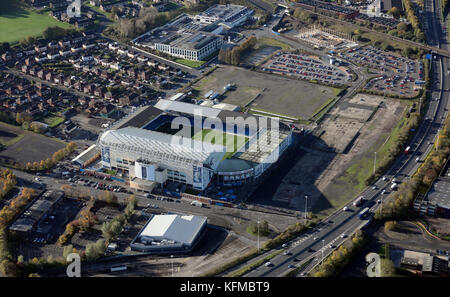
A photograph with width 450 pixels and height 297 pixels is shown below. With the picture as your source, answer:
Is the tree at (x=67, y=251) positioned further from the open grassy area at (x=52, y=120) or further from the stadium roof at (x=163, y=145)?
the open grassy area at (x=52, y=120)

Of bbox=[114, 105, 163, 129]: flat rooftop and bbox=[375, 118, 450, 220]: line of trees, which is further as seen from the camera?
bbox=[114, 105, 163, 129]: flat rooftop

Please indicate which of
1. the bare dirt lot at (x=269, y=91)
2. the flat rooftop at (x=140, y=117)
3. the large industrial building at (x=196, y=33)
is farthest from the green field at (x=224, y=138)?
the large industrial building at (x=196, y=33)

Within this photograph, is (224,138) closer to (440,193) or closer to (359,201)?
(359,201)

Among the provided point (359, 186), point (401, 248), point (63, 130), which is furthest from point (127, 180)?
point (401, 248)

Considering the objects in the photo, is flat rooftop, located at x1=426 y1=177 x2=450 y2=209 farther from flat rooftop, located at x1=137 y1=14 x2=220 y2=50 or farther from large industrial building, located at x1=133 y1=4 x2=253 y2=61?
flat rooftop, located at x1=137 y1=14 x2=220 y2=50

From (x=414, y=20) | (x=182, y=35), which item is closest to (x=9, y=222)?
(x=182, y=35)

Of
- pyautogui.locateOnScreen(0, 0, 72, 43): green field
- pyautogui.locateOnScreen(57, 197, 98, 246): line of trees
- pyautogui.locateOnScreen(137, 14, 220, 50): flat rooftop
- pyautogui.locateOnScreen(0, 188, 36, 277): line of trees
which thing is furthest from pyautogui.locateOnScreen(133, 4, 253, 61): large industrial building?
pyautogui.locateOnScreen(57, 197, 98, 246): line of trees
